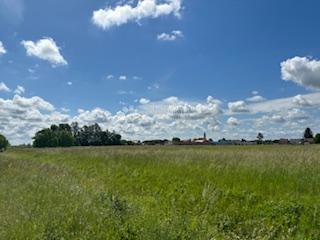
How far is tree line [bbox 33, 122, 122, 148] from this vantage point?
423 ft

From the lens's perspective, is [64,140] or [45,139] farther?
[45,139]

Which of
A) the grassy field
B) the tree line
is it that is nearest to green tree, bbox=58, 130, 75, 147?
the tree line

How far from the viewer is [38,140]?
129 metres

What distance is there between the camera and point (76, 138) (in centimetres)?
14588

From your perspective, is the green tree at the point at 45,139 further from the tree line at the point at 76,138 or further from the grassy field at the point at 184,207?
the grassy field at the point at 184,207

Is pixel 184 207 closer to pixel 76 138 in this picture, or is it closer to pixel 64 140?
pixel 64 140

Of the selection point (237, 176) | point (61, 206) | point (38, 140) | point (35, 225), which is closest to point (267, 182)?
point (237, 176)

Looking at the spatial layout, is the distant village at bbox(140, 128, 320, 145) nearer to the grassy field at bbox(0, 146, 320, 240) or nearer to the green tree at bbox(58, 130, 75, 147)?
the green tree at bbox(58, 130, 75, 147)

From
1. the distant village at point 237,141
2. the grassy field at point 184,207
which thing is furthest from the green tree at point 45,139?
the grassy field at point 184,207

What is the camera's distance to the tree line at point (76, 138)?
423ft

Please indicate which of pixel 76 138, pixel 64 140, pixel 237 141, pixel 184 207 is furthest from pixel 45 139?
pixel 184 207

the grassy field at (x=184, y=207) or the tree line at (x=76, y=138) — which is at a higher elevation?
the tree line at (x=76, y=138)

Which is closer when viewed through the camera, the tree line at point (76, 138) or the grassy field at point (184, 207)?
the grassy field at point (184, 207)

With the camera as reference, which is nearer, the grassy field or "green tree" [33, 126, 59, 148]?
the grassy field
